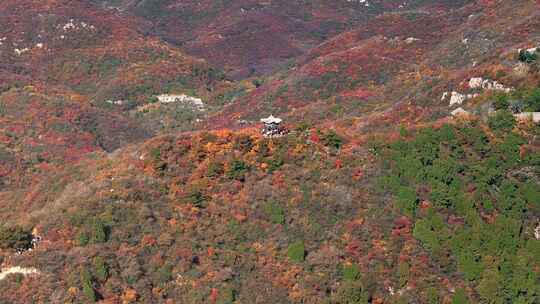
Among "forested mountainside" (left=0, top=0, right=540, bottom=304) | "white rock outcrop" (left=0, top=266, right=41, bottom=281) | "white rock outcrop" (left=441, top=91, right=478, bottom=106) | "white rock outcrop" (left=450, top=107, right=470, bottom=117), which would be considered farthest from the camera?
"white rock outcrop" (left=441, top=91, right=478, bottom=106)

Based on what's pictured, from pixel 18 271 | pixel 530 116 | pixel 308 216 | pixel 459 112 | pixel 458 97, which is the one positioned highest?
pixel 530 116

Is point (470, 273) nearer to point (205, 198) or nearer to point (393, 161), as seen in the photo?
point (393, 161)

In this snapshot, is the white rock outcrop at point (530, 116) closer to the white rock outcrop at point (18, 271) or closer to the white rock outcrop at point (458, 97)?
the white rock outcrop at point (458, 97)

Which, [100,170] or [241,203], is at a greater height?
[241,203]

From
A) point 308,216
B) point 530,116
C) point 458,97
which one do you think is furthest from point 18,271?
point 458,97

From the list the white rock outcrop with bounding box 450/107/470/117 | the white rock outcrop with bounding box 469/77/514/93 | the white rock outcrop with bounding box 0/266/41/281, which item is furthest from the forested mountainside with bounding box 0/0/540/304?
the white rock outcrop with bounding box 450/107/470/117

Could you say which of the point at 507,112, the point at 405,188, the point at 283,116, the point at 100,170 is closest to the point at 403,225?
the point at 405,188

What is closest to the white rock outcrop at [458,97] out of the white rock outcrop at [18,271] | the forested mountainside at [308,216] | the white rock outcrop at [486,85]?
the forested mountainside at [308,216]

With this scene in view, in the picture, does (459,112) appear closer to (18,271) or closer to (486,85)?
(486,85)

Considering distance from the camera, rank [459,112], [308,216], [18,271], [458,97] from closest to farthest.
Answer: [18,271] < [308,216] < [459,112] < [458,97]

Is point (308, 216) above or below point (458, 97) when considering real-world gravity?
above

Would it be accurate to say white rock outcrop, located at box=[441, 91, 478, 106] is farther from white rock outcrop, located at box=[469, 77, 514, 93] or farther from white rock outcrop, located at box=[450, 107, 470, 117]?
white rock outcrop, located at box=[450, 107, 470, 117]
